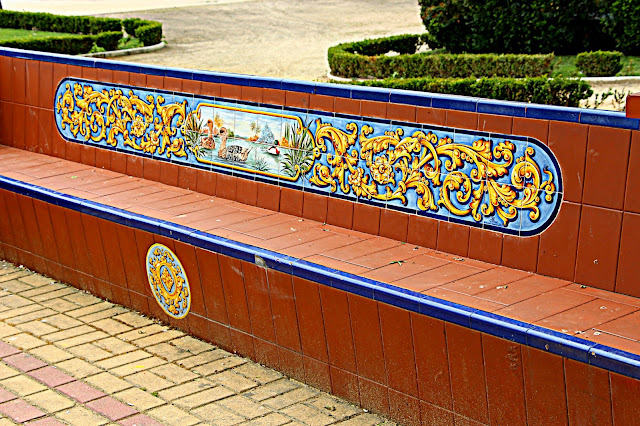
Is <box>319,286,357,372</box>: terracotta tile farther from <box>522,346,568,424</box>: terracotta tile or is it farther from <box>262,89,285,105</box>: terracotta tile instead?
<box>262,89,285,105</box>: terracotta tile

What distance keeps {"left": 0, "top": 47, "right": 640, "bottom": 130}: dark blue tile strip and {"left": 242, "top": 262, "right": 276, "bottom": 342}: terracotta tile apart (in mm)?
1118

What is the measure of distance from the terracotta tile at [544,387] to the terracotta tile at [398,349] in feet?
2.11

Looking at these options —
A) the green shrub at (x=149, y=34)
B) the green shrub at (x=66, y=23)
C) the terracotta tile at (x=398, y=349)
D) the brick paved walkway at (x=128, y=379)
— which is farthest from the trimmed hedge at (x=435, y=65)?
the terracotta tile at (x=398, y=349)

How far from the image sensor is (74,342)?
5363 mm

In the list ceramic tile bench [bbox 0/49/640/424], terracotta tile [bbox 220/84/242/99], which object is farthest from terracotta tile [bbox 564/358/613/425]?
terracotta tile [bbox 220/84/242/99]

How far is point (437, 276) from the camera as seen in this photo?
14.1 feet

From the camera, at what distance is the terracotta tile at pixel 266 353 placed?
4926 millimetres

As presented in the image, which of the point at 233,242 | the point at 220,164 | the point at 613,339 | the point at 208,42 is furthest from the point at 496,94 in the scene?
the point at 208,42

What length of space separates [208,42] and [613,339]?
21.4 meters

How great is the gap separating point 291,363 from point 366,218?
0.91 m

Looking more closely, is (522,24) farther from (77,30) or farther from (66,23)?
(66,23)

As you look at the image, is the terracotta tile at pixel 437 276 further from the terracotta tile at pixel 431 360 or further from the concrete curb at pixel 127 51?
the concrete curb at pixel 127 51

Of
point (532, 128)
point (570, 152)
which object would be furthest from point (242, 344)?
point (570, 152)

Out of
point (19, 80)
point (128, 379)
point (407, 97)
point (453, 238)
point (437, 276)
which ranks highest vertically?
point (407, 97)
